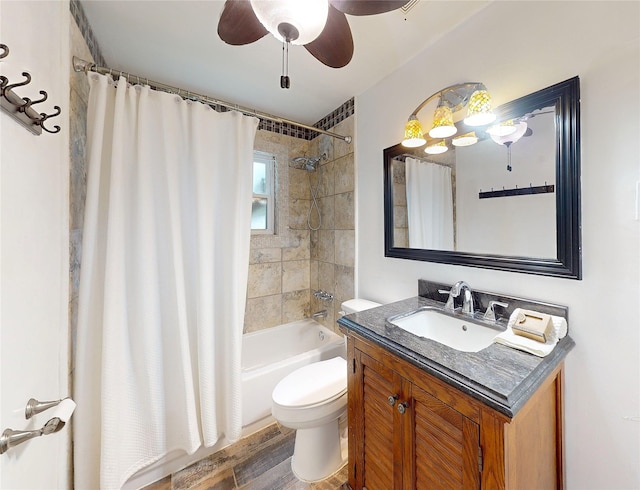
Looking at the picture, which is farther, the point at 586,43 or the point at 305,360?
the point at 305,360

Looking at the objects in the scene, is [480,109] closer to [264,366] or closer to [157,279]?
[157,279]

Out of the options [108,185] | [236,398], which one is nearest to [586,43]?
[108,185]

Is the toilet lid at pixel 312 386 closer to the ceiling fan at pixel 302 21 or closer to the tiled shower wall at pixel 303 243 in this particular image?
the tiled shower wall at pixel 303 243

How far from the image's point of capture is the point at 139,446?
125 centimetres

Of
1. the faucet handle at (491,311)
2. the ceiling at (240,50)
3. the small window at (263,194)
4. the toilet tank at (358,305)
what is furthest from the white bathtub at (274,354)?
the ceiling at (240,50)

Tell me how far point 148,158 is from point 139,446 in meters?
1.49

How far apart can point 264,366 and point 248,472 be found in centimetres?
64

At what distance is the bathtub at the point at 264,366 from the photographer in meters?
1.37

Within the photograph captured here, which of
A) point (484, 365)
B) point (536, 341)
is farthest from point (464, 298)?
point (484, 365)

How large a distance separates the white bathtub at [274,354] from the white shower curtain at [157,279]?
169 mm

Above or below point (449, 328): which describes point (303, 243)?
above

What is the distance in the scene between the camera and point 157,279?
1.30 metres

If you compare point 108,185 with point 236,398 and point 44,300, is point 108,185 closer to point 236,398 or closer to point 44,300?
point 44,300

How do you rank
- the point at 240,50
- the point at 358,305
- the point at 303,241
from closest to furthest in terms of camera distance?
the point at 240,50 < the point at 358,305 < the point at 303,241
